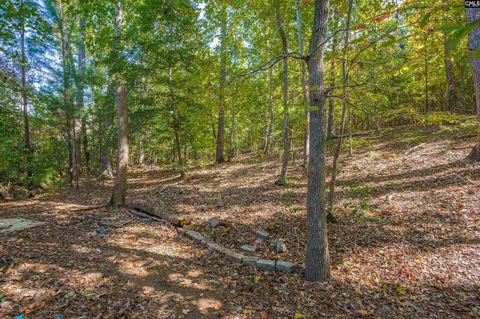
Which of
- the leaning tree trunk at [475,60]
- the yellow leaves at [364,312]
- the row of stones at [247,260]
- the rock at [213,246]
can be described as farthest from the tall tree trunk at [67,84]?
the leaning tree trunk at [475,60]

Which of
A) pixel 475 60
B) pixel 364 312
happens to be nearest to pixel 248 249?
pixel 364 312

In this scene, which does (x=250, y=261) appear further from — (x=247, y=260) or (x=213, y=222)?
(x=213, y=222)

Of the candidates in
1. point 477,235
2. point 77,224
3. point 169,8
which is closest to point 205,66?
point 169,8

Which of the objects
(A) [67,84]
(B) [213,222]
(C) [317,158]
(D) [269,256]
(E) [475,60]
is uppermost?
(A) [67,84]

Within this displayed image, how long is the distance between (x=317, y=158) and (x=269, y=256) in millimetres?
2320

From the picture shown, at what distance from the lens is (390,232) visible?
4859mm

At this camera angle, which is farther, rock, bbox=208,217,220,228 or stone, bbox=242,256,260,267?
rock, bbox=208,217,220,228

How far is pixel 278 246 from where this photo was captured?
190 inches

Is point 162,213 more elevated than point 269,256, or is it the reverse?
point 162,213

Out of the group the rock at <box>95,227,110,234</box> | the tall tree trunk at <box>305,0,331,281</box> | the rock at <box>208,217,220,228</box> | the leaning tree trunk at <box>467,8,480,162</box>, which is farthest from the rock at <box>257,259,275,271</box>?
the leaning tree trunk at <box>467,8,480,162</box>

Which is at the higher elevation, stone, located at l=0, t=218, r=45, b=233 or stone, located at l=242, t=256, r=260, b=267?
stone, located at l=0, t=218, r=45, b=233

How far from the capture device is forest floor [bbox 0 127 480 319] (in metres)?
3.21

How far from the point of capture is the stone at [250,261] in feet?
14.5

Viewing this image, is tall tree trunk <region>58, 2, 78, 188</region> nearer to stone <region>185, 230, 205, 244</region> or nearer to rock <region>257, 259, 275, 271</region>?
stone <region>185, 230, 205, 244</region>
